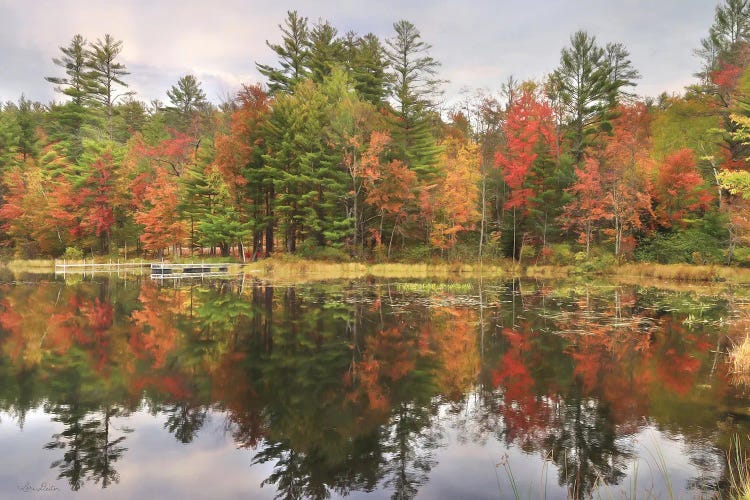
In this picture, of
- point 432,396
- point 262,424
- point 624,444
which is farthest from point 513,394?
point 262,424

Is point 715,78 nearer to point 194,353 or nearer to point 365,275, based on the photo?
point 365,275

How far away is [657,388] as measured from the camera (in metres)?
9.64

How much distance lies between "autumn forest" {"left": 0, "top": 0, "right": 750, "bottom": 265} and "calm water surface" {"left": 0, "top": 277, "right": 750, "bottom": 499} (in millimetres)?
20914

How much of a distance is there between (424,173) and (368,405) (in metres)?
34.3

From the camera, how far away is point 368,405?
8805 millimetres

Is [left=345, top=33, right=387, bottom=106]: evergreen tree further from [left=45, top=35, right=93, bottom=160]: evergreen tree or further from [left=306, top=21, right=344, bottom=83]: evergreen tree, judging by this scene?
[left=45, top=35, right=93, bottom=160]: evergreen tree

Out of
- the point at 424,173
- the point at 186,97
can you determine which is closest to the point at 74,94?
the point at 186,97

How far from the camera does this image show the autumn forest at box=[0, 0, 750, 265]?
3578 centimetres

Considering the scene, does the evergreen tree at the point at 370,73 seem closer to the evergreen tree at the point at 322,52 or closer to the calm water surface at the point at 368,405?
the evergreen tree at the point at 322,52

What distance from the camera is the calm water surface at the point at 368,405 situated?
625cm

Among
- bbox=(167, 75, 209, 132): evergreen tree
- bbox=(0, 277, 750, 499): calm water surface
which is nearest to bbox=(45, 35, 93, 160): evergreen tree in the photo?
bbox=(167, 75, 209, 132): evergreen tree

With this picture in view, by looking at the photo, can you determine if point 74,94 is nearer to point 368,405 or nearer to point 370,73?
point 370,73

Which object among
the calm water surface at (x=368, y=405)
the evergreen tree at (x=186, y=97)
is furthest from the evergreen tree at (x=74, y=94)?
the calm water surface at (x=368, y=405)

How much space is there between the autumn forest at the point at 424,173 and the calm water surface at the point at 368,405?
20914 millimetres
